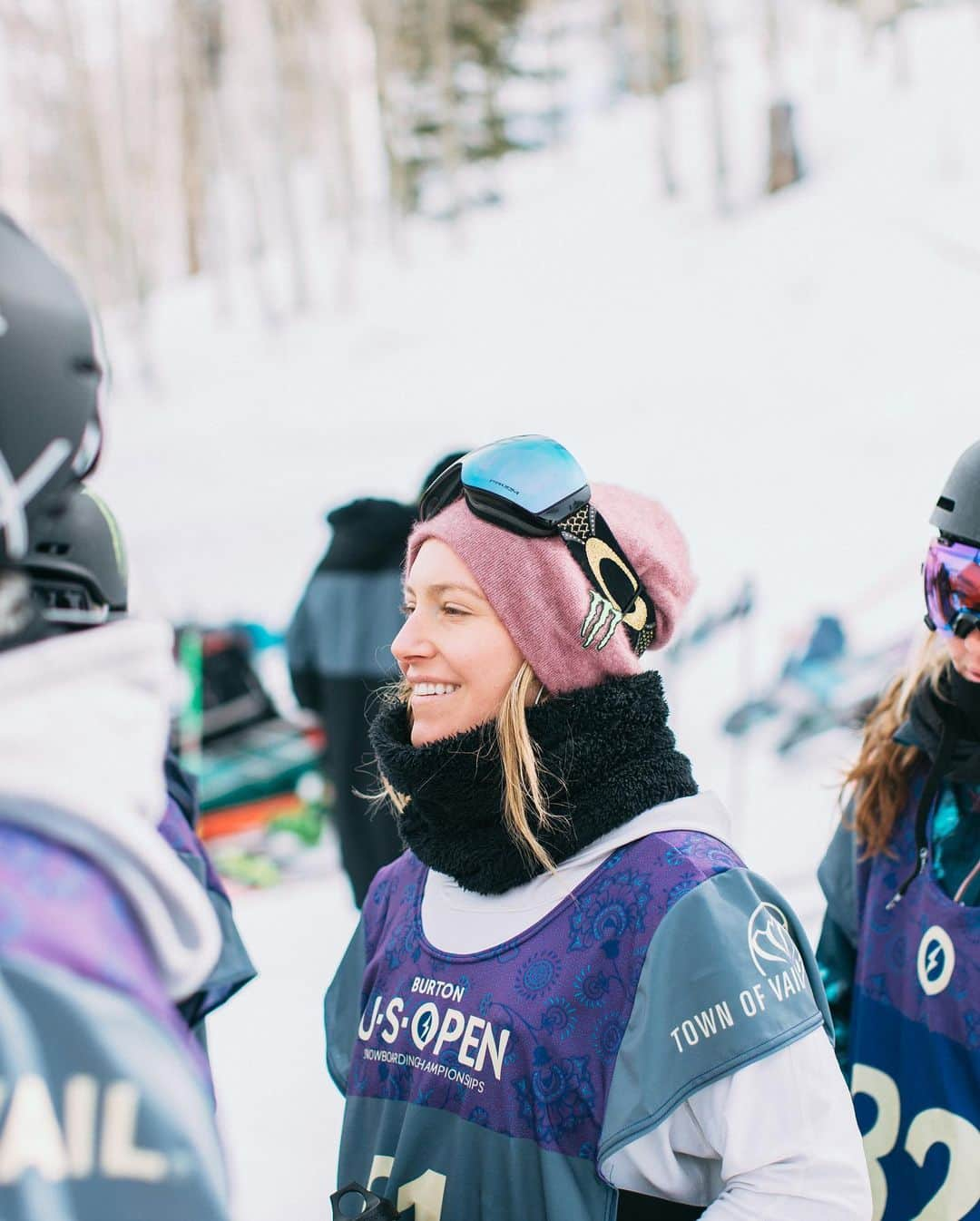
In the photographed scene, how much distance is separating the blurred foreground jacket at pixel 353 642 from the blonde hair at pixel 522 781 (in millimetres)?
2307

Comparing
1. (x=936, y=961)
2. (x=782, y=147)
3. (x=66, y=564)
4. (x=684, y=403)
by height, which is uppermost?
(x=66, y=564)

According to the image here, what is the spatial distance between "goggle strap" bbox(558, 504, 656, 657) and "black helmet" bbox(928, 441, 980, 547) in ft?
1.77

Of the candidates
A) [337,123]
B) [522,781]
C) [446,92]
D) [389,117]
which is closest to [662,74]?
[389,117]

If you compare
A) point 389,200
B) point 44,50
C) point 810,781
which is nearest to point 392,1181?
point 810,781

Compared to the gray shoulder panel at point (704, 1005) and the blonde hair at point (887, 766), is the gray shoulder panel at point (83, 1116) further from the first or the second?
the blonde hair at point (887, 766)

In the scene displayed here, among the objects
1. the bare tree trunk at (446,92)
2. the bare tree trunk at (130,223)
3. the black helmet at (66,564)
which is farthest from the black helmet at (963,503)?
the bare tree trunk at (446,92)

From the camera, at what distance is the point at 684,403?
8430 millimetres

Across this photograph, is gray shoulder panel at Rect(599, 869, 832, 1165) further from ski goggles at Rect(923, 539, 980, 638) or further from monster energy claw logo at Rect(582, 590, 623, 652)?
ski goggles at Rect(923, 539, 980, 638)

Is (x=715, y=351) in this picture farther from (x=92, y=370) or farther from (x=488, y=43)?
(x=488, y=43)

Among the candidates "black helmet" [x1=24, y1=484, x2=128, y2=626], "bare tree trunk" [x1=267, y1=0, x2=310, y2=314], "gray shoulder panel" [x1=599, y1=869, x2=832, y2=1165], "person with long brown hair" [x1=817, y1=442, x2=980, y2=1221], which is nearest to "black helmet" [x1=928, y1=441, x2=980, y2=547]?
"person with long brown hair" [x1=817, y1=442, x2=980, y2=1221]

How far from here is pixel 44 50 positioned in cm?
1653

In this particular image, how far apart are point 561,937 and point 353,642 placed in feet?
9.33

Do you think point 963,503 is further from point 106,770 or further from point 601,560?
point 106,770

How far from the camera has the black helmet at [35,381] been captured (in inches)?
33.3
